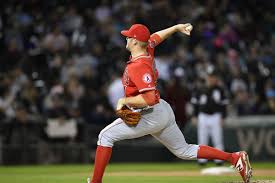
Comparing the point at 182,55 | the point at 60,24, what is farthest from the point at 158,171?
the point at 60,24

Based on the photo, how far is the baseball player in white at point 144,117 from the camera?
893 centimetres

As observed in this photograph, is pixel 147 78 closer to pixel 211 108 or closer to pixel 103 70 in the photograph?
pixel 211 108

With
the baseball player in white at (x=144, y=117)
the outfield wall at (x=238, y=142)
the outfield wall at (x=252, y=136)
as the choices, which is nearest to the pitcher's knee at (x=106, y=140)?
the baseball player in white at (x=144, y=117)

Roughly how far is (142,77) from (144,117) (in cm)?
61

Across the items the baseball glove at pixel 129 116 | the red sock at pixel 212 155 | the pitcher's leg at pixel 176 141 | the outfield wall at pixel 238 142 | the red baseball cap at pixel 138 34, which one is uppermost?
the red baseball cap at pixel 138 34

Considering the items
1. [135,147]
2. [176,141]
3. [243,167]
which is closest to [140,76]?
[176,141]

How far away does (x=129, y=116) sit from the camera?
9141mm

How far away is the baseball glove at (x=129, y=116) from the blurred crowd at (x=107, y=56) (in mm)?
8685

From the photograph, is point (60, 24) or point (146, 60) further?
point (60, 24)

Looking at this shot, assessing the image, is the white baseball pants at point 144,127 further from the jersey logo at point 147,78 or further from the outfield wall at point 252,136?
the outfield wall at point 252,136

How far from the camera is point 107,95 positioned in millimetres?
18750

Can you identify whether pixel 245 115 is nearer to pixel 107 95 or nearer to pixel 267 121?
pixel 267 121

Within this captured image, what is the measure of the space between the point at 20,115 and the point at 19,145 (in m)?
0.73

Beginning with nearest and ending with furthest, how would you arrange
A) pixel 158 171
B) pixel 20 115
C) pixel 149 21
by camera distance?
pixel 158 171, pixel 20 115, pixel 149 21
